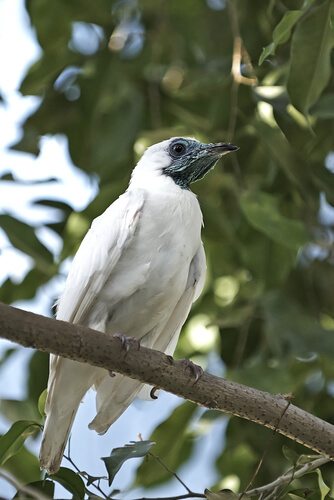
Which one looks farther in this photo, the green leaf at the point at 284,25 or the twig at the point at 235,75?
the twig at the point at 235,75

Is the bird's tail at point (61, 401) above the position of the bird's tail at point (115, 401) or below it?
above

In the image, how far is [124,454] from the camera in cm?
239

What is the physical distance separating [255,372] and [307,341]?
25 cm

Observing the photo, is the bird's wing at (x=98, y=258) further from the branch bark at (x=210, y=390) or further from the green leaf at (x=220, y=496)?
the green leaf at (x=220, y=496)

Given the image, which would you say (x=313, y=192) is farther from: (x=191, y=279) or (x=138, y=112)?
(x=138, y=112)

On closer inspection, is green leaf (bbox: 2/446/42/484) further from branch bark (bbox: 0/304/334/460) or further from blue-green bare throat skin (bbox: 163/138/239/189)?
blue-green bare throat skin (bbox: 163/138/239/189)

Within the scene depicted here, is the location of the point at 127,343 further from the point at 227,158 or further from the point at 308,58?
the point at 227,158

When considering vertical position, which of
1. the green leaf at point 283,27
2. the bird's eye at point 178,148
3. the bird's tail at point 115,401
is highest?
the green leaf at point 283,27

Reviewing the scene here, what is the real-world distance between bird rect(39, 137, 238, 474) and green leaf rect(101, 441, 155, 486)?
463 mm

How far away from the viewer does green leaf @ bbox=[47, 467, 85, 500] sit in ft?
7.55

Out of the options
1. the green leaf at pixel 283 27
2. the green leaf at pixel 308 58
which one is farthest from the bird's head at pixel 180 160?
the green leaf at pixel 283 27

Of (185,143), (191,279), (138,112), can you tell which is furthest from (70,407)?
(138,112)

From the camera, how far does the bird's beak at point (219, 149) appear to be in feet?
10.9

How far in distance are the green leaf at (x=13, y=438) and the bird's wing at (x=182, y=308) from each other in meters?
0.78
